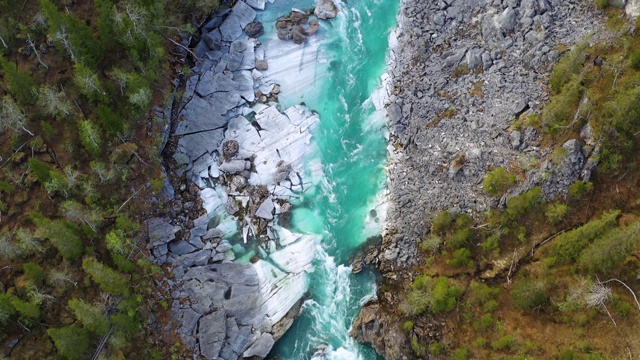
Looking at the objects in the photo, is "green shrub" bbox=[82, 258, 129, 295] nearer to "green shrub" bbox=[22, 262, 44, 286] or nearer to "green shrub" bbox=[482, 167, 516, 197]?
"green shrub" bbox=[22, 262, 44, 286]

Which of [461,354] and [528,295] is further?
[461,354]

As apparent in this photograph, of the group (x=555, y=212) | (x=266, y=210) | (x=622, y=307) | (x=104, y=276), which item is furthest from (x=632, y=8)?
(x=104, y=276)

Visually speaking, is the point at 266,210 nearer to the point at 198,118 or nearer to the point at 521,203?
the point at 198,118

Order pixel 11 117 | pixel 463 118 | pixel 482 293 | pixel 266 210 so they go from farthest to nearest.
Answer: pixel 463 118 < pixel 266 210 < pixel 11 117 < pixel 482 293

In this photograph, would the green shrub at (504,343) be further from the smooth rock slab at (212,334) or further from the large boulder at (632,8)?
the large boulder at (632,8)

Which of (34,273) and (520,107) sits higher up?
(520,107)

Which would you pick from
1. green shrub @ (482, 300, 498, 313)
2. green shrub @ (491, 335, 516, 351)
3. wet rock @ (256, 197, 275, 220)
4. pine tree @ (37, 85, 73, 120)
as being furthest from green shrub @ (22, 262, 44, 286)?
green shrub @ (491, 335, 516, 351)

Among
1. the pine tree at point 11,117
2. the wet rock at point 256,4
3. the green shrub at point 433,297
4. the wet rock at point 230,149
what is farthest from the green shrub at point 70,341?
the wet rock at point 256,4
